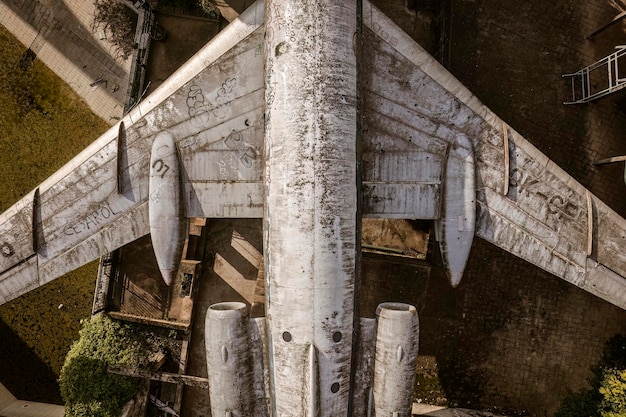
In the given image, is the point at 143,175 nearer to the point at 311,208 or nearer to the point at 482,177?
the point at 311,208

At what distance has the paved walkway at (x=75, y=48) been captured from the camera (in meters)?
11.6

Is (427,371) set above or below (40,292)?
below

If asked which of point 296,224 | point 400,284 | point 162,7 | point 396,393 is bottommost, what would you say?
point 396,393

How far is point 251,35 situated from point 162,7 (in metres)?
4.24

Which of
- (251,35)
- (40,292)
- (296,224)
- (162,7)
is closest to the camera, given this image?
(296,224)

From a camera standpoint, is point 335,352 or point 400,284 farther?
point 400,284

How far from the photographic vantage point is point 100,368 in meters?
10.2

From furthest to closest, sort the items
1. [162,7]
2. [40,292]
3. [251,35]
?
[40,292] → [162,7] → [251,35]

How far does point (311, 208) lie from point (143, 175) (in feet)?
13.8

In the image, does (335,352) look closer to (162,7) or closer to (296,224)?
(296,224)

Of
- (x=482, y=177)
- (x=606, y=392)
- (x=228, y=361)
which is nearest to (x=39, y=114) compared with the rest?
(x=228, y=361)

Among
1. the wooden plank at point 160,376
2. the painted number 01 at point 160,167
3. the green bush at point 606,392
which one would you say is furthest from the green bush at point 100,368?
the green bush at point 606,392

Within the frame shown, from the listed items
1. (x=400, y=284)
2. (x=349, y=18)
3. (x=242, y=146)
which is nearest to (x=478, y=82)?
(x=349, y=18)

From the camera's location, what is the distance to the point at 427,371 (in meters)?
11.5
